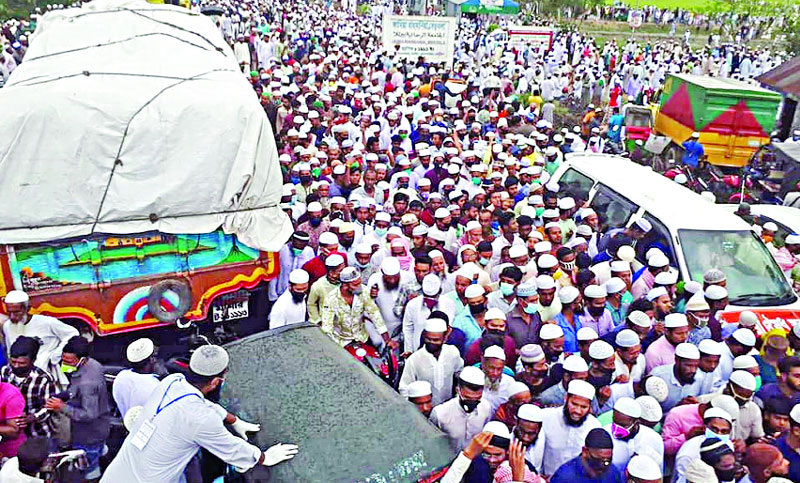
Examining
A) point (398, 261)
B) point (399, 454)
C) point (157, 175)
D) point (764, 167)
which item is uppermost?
point (157, 175)

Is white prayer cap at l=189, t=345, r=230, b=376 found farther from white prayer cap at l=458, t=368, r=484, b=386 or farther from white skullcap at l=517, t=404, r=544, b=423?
white skullcap at l=517, t=404, r=544, b=423

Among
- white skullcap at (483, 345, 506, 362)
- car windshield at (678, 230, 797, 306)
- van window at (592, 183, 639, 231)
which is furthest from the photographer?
van window at (592, 183, 639, 231)

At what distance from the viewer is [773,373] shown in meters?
5.44

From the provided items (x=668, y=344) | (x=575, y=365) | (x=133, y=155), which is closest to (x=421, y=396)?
(x=575, y=365)

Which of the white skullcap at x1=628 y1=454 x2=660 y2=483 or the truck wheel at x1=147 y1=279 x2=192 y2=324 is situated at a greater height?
the white skullcap at x1=628 y1=454 x2=660 y2=483

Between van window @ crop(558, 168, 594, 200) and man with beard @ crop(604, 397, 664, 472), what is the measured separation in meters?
4.82

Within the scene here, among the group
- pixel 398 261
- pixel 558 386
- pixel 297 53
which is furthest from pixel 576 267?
pixel 297 53

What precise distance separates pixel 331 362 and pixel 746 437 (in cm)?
289

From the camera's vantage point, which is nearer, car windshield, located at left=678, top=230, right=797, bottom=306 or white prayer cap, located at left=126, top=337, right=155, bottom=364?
white prayer cap, located at left=126, top=337, right=155, bottom=364

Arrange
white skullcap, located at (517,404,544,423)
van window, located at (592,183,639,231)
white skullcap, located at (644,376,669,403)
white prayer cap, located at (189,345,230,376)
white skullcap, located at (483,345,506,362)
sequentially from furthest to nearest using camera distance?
van window, located at (592,183,639,231), white skullcap, located at (644,376,669,403), white skullcap, located at (483,345,506,362), white skullcap, located at (517,404,544,423), white prayer cap, located at (189,345,230,376)

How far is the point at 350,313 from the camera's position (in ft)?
19.5

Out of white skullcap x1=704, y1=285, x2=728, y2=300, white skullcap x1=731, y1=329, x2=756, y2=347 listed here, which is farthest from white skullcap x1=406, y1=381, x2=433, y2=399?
white skullcap x1=704, y1=285, x2=728, y2=300

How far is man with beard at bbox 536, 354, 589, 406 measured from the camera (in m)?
4.54

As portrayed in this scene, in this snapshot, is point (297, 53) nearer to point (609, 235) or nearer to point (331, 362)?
point (609, 235)
